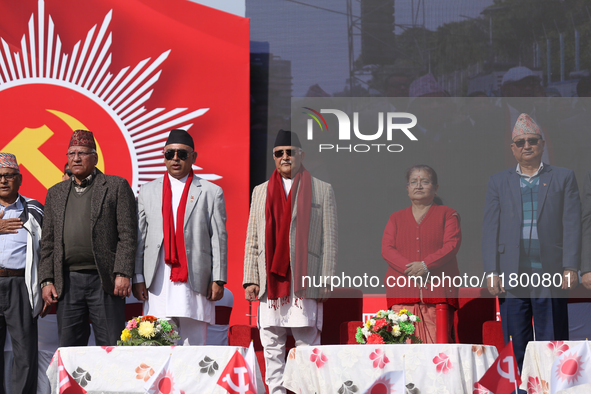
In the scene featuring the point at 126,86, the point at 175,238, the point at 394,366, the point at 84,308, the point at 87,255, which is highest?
the point at 126,86

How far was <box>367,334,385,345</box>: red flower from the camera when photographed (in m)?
3.29

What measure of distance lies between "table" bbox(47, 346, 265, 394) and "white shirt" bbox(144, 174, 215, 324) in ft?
3.07

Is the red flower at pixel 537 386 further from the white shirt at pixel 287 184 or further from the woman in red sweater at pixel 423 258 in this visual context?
the white shirt at pixel 287 184

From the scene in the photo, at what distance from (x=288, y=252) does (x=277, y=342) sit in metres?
0.53

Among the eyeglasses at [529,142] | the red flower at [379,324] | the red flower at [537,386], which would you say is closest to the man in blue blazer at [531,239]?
the eyeglasses at [529,142]

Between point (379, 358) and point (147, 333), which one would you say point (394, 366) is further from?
point (147, 333)

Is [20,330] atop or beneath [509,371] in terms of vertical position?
atop

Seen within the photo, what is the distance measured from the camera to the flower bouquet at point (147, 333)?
11.0 ft

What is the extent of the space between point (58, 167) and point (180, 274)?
7.94 ft

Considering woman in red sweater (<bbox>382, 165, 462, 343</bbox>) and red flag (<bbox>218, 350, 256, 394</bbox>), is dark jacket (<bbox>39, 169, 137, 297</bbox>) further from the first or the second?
woman in red sweater (<bbox>382, 165, 462, 343</bbox>)

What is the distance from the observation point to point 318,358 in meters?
3.15

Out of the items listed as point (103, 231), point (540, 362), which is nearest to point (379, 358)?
point (540, 362)

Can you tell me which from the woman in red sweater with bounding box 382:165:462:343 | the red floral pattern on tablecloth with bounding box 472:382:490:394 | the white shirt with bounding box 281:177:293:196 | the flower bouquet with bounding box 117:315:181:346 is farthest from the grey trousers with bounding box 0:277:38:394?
the red floral pattern on tablecloth with bounding box 472:382:490:394
